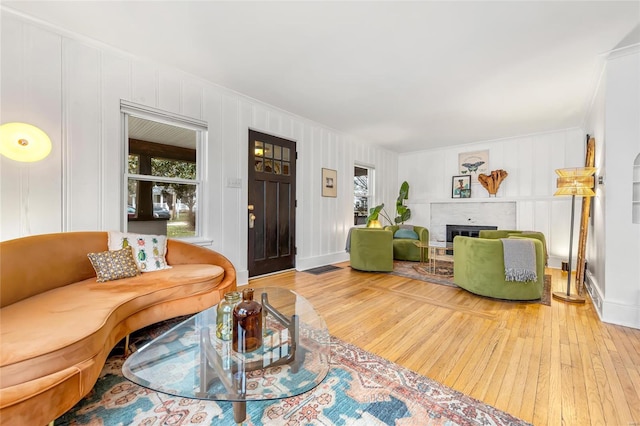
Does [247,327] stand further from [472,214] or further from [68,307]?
[472,214]

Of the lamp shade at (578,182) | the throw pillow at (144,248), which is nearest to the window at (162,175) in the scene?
the throw pillow at (144,248)

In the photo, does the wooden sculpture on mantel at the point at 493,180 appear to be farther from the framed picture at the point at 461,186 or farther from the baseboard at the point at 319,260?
the baseboard at the point at 319,260

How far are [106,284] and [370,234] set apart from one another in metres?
3.31

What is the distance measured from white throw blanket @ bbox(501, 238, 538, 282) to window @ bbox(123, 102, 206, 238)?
11.8 feet

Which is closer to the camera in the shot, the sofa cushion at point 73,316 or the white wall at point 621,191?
the sofa cushion at point 73,316

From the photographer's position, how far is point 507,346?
77.4 inches

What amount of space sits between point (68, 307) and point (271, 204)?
2733 millimetres

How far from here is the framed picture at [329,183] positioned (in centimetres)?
486

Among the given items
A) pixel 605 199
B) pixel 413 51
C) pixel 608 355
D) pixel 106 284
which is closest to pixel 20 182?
pixel 106 284

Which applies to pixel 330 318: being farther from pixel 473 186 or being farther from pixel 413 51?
pixel 473 186

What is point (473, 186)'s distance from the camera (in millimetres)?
5777

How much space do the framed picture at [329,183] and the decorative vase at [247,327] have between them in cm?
361

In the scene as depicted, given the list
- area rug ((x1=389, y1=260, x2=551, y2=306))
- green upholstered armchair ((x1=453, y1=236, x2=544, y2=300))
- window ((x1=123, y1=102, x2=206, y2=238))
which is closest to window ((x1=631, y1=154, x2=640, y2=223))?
green upholstered armchair ((x1=453, y1=236, x2=544, y2=300))

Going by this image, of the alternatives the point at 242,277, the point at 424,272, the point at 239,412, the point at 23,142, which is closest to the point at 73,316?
the point at 239,412
